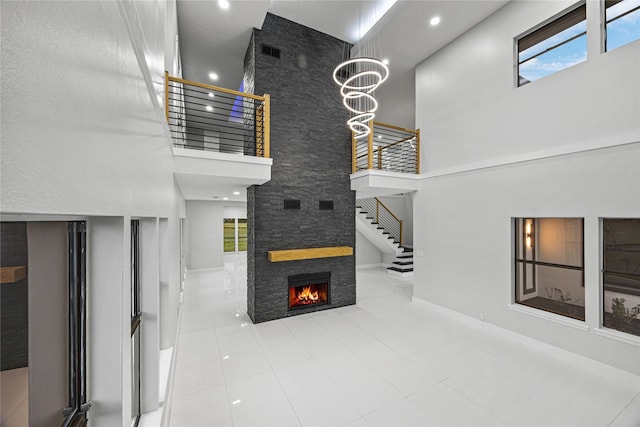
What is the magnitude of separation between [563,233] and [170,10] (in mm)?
7016

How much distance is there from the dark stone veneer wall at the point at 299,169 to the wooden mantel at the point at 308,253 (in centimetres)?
20

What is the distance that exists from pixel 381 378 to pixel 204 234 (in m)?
8.72

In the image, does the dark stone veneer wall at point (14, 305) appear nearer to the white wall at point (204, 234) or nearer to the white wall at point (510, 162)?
the white wall at point (510, 162)

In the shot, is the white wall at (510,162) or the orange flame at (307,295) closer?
the white wall at (510,162)

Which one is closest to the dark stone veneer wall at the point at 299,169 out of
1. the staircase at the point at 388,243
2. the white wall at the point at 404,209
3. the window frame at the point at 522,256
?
the window frame at the point at 522,256

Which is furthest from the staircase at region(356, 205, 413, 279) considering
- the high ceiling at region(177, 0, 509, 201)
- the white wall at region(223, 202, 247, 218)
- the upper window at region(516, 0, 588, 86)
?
the upper window at region(516, 0, 588, 86)

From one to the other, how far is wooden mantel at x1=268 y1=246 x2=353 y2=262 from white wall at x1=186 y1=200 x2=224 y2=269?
6091 millimetres

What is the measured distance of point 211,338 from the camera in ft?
14.6

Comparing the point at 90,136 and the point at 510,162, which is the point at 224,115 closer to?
the point at 90,136

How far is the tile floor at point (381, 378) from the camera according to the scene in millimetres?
2740

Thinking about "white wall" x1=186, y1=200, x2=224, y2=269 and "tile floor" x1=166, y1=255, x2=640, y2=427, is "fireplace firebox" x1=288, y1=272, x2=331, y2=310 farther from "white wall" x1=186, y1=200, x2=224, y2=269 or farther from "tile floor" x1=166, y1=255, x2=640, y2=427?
"white wall" x1=186, y1=200, x2=224, y2=269

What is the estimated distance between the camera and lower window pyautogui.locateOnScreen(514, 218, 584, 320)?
3.93 m

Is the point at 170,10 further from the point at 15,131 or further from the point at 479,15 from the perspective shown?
the point at 479,15

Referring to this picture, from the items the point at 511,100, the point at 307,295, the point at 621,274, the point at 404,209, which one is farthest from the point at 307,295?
the point at 404,209
